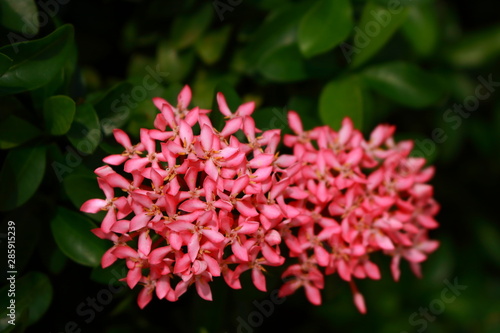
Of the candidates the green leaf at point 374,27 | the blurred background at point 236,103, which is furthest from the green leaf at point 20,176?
the green leaf at point 374,27

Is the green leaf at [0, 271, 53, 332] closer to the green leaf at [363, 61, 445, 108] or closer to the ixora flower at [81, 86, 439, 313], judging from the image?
the ixora flower at [81, 86, 439, 313]

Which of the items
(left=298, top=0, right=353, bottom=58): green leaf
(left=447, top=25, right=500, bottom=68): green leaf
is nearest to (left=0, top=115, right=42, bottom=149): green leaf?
(left=298, top=0, right=353, bottom=58): green leaf

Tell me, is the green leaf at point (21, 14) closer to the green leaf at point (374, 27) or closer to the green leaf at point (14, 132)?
the green leaf at point (14, 132)

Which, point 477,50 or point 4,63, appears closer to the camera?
point 4,63

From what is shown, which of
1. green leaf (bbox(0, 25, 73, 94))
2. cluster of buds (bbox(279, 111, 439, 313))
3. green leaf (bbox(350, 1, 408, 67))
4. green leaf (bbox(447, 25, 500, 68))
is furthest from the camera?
green leaf (bbox(447, 25, 500, 68))

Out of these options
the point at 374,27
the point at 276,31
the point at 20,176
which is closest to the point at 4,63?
the point at 20,176

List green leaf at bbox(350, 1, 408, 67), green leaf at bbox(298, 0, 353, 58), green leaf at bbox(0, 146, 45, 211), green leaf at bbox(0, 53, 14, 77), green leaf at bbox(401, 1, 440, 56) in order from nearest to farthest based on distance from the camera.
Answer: green leaf at bbox(0, 53, 14, 77)
green leaf at bbox(0, 146, 45, 211)
green leaf at bbox(298, 0, 353, 58)
green leaf at bbox(350, 1, 408, 67)
green leaf at bbox(401, 1, 440, 56)

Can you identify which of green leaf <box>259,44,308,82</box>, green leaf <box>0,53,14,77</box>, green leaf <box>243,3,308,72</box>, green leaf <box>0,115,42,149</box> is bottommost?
green leaf <box>0,115,42,149</box>

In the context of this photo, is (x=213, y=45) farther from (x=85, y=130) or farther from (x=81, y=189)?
(x=81, y=189)
